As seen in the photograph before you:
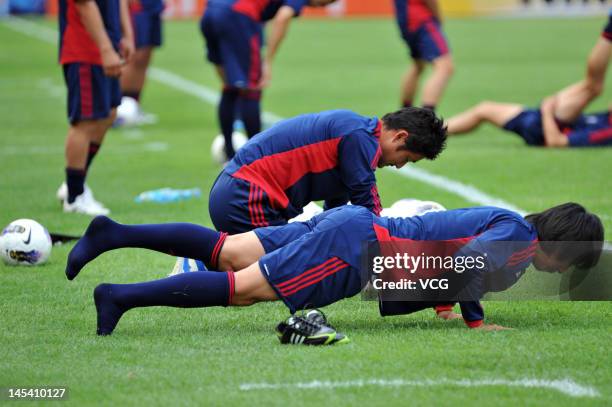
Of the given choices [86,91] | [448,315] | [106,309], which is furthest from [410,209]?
[86,91]

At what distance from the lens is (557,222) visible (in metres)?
5.10

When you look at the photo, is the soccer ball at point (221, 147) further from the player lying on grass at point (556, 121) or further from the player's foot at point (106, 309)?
the player's foot at point (106, 309)

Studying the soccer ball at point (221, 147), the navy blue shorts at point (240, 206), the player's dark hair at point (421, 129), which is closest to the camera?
the player's dark hair at point (421, 129)

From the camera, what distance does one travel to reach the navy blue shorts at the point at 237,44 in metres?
10.1

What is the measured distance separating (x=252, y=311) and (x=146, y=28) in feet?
26.2

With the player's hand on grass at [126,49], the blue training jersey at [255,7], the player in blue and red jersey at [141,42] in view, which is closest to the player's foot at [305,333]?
the player's hand on grass at [126,49]

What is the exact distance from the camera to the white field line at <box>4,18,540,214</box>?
28.1ft

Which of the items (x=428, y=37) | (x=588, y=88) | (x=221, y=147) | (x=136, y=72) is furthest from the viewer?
(x=136, y=72)

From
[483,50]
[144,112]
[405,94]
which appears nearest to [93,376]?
[405,94]

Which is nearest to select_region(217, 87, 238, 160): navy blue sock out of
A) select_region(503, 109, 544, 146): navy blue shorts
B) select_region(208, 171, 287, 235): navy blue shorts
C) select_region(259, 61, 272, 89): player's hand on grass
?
select_region(259, 61, 272, 89): player's hand on grass

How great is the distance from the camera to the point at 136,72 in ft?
42.2

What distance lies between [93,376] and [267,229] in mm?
1333

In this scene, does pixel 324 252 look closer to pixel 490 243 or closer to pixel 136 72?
pixel 490 243

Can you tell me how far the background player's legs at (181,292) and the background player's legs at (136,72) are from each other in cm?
804
